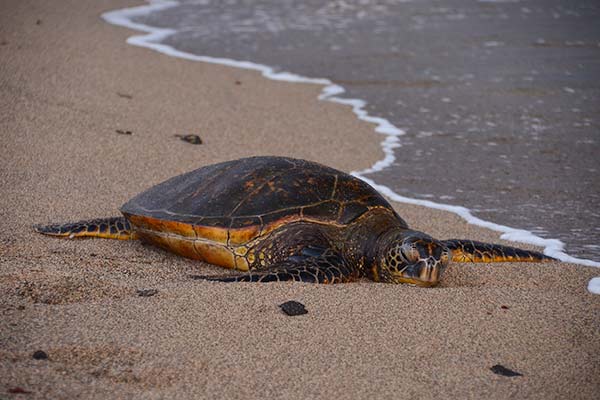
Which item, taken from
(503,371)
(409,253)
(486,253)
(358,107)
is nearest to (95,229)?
(409,253)

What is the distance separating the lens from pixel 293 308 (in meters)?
3.35

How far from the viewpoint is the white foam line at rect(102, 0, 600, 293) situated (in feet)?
16.0

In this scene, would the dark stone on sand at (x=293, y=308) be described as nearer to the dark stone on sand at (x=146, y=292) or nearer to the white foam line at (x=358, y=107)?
the dark stone on sand at (x=146, y=292)

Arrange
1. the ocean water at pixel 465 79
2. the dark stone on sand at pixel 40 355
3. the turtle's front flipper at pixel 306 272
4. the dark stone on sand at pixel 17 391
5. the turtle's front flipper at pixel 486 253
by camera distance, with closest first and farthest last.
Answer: the dark stone on sand at pixel 17 391 → the dark stone on sand at pixel 40 355 → the turtle's front flipper at pixel 306 272 → the turtle's front flipper at pixel 486 253 → the ocean water at pixel 465 79

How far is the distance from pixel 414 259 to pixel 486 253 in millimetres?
703

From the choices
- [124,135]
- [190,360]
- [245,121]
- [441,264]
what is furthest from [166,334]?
[245,121]

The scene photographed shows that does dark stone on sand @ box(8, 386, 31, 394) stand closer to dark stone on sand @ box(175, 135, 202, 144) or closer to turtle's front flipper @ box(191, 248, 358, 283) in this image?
turtle's front flipper @ box(191, 248, 358, 283)

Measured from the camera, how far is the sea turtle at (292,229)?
157 inches

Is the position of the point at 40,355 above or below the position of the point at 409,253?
above

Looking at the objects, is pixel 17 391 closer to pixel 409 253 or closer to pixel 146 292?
pixel 146 292

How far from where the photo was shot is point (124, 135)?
657 cm

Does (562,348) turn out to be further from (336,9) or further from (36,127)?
(336,9)

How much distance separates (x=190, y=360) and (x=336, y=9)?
1385 cm

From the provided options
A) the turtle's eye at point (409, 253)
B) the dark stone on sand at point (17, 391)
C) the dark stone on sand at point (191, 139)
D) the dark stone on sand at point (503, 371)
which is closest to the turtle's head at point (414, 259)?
the turtle's eye at point (409, 253)
